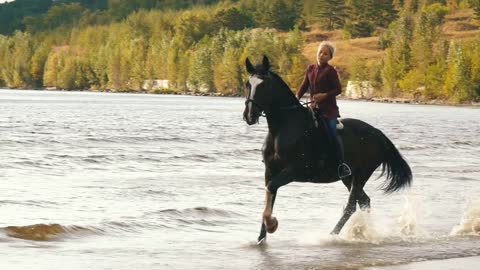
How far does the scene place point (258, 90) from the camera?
603 inches

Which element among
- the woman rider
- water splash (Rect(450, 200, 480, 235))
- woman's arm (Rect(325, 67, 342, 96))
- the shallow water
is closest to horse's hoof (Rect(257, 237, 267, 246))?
the shallow water

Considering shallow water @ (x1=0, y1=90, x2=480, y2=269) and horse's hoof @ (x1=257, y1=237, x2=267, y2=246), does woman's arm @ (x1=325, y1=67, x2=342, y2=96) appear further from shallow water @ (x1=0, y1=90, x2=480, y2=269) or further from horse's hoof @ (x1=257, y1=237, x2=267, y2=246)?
horse's hoof @ (x1=257, y1=237, x2=267, y2=246)

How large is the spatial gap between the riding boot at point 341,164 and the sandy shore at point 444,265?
2.87 m

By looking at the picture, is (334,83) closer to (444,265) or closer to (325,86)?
(325,86)

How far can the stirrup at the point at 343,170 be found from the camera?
16719 mm

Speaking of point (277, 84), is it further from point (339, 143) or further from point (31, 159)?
point (31, 159)

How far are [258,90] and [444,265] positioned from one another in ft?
13.7

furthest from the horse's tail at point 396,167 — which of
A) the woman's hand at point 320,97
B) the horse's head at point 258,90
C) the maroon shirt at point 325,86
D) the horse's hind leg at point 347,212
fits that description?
the horse's head at point 258,90

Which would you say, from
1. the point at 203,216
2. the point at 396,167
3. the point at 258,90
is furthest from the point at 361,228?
the point at 203,216

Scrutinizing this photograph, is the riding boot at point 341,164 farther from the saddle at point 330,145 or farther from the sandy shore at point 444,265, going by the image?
the sandy shore at point 444,265

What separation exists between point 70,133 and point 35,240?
4695 cm

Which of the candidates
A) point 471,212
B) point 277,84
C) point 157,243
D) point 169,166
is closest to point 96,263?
point 157,243

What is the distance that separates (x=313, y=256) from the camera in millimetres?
15039

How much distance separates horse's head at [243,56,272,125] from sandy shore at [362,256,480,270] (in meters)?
→ 3.22
